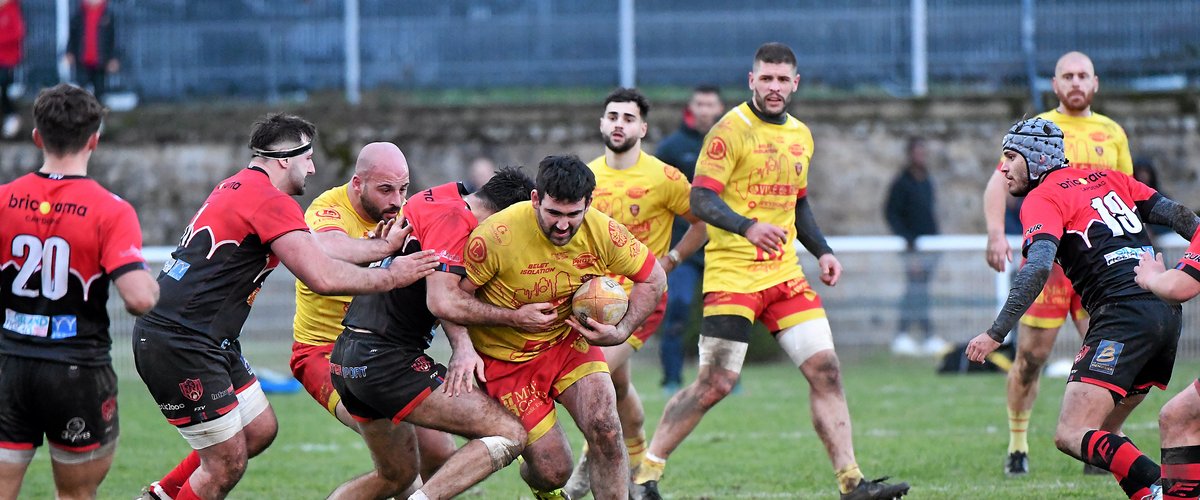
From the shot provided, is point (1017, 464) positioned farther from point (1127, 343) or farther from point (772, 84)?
point (772, 84)

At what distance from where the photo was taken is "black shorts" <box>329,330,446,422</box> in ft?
20.6

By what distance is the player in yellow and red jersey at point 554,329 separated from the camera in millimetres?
6359

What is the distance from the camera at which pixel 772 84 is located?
26.7 feet

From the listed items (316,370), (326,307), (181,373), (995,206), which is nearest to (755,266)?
(995,206)

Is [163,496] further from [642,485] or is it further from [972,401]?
[972,401]

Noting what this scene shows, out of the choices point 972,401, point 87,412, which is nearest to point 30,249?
point 87,412

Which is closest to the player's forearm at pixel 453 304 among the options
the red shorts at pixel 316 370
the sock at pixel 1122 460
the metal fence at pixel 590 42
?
the red shorts at pixel 316 370

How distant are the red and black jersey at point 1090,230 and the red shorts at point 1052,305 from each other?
1.85 metres

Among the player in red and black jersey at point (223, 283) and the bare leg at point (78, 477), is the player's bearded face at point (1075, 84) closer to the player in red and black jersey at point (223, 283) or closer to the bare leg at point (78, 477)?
the player in red and black jersey at point (223, 283)

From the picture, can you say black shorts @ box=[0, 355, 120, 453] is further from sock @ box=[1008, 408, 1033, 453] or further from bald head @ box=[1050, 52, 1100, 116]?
bald head @ box=[1050, 52, 1100, 116]

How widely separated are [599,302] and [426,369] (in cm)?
87

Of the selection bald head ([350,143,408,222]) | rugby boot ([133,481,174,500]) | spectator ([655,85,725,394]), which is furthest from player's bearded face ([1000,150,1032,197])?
spectator ([655,85,725,394])

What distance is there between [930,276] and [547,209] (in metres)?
9.85

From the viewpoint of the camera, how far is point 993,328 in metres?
6.26
